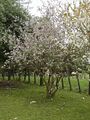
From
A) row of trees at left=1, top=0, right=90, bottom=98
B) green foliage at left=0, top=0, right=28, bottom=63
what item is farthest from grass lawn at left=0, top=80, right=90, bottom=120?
green foliage at left=0, top=0, right=28, bottom=63

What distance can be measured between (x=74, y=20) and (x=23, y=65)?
16.6 feet

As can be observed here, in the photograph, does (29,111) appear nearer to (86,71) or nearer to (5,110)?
(5,110)

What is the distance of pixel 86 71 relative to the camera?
15312mm

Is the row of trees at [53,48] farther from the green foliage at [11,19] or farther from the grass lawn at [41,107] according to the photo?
the green foliage at [11,19]

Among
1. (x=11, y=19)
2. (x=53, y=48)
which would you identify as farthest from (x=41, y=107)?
(x=11, y=19)

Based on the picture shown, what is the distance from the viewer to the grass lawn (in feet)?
45.3

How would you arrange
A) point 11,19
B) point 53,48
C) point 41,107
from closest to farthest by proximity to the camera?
point 41,107 < point 53,48 < point 11,19

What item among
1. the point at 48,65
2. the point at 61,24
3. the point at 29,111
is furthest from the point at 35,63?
the point at 29,111

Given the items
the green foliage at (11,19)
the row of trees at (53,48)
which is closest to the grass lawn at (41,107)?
the row of trees at (53,48)

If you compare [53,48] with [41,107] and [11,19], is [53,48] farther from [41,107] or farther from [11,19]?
[11,19]

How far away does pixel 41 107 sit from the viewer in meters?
15.8

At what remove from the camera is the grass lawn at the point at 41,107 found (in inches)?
543

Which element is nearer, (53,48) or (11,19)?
(53,48)

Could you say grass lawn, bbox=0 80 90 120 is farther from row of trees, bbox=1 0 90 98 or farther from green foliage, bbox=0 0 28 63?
green foliage, bbox=0 0 28 63
